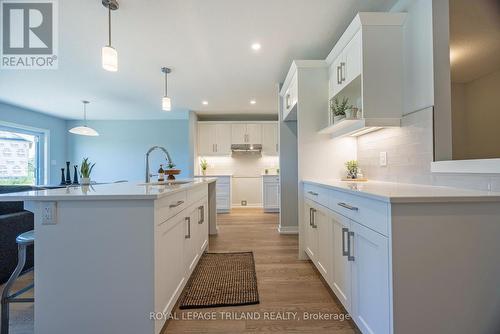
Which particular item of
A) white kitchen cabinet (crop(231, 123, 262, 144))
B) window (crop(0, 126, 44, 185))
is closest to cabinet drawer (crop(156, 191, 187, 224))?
white kitchen cabinet (crop(231, 123, 262, 144))

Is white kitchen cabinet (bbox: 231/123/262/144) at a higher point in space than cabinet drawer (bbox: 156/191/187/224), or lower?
higher

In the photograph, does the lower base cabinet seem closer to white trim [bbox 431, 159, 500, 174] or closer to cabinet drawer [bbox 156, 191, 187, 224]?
white trim [bbox 431, 159, 500, 174]

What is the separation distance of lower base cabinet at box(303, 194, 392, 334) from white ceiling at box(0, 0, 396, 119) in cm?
186

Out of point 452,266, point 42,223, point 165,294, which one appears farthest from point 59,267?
point 452,266

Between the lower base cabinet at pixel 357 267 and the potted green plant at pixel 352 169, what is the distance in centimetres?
66

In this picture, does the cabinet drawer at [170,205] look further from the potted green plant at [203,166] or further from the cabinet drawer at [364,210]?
the potted green plant at [203,166]

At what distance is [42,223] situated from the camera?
125 centimetres

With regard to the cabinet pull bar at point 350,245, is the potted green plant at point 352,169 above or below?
above

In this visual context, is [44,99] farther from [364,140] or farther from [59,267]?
[364,140]

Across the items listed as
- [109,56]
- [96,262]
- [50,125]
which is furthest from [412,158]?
[50,125]

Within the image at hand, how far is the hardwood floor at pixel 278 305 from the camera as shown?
1518 mm

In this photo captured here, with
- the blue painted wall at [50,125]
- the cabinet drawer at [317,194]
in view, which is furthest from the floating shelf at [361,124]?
the blue painted wall at [50,125]

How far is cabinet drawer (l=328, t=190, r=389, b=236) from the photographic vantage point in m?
1.13

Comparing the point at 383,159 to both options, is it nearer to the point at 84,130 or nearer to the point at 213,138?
the point at 213,138
